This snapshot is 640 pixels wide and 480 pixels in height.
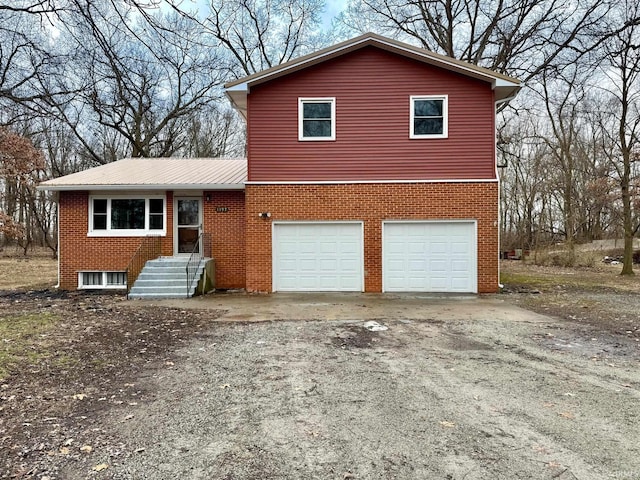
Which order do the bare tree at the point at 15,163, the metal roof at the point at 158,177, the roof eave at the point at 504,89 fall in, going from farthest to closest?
the bare tree at the point at 15,163 → the metal roof at the point at 158,177 → the roof eave at the point at 504,89

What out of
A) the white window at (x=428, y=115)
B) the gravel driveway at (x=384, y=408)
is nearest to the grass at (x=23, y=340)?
the gravel driveway at (x=384, y=408)

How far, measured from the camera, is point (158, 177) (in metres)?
14.3

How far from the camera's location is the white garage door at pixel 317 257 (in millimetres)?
12688

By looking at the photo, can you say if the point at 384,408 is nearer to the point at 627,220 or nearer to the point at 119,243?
the point at 119,243

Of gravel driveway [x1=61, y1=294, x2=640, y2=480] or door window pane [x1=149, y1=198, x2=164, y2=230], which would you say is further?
door window pane [x1=149, y1=198, x2=164, y2=230]

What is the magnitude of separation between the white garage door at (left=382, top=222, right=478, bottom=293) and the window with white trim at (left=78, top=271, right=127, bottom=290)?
26.0ft

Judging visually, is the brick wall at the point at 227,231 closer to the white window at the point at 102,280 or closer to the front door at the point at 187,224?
the front door at the point at 187,224

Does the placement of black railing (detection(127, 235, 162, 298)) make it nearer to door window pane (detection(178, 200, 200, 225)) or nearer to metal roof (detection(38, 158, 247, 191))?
door window pane (detection(178, 200, 200, 225))

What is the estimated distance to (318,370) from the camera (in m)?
5.40

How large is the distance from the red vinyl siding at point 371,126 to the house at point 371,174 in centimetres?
3

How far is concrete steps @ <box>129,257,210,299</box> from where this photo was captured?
38.8 ft

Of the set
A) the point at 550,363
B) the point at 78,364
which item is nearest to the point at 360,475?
the point at 550,363

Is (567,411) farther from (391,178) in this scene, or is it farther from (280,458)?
(391,178)

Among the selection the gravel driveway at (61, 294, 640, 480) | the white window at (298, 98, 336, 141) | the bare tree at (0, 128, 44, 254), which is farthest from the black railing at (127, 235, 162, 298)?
the bare tree at (0, 128, 44, 254)
